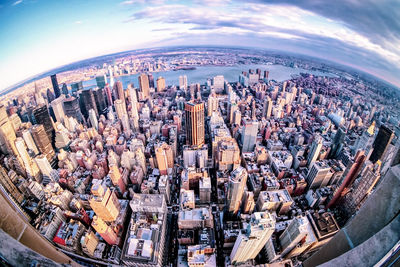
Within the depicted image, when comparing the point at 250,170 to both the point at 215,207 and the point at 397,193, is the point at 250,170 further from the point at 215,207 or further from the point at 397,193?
the point at 397,193

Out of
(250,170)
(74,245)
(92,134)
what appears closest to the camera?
(74,245)

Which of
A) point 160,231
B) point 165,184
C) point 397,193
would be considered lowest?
point 397,193

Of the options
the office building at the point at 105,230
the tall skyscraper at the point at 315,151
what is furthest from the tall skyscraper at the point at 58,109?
the tall skyscraper at the point at 315,151

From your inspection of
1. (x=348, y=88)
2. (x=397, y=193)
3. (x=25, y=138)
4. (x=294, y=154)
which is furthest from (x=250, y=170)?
(x=348, y=88)

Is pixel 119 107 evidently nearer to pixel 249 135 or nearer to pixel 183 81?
pixel 183 81

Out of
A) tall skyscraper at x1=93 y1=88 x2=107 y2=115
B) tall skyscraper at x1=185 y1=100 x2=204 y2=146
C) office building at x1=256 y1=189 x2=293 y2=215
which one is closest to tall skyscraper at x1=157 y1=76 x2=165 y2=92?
tall skyscraper at x1=93 y1=88 x2=107 y2=115

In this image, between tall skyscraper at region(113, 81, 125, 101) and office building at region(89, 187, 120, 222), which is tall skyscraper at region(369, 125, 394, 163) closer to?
office building at region(89, 187, 120, 222)
